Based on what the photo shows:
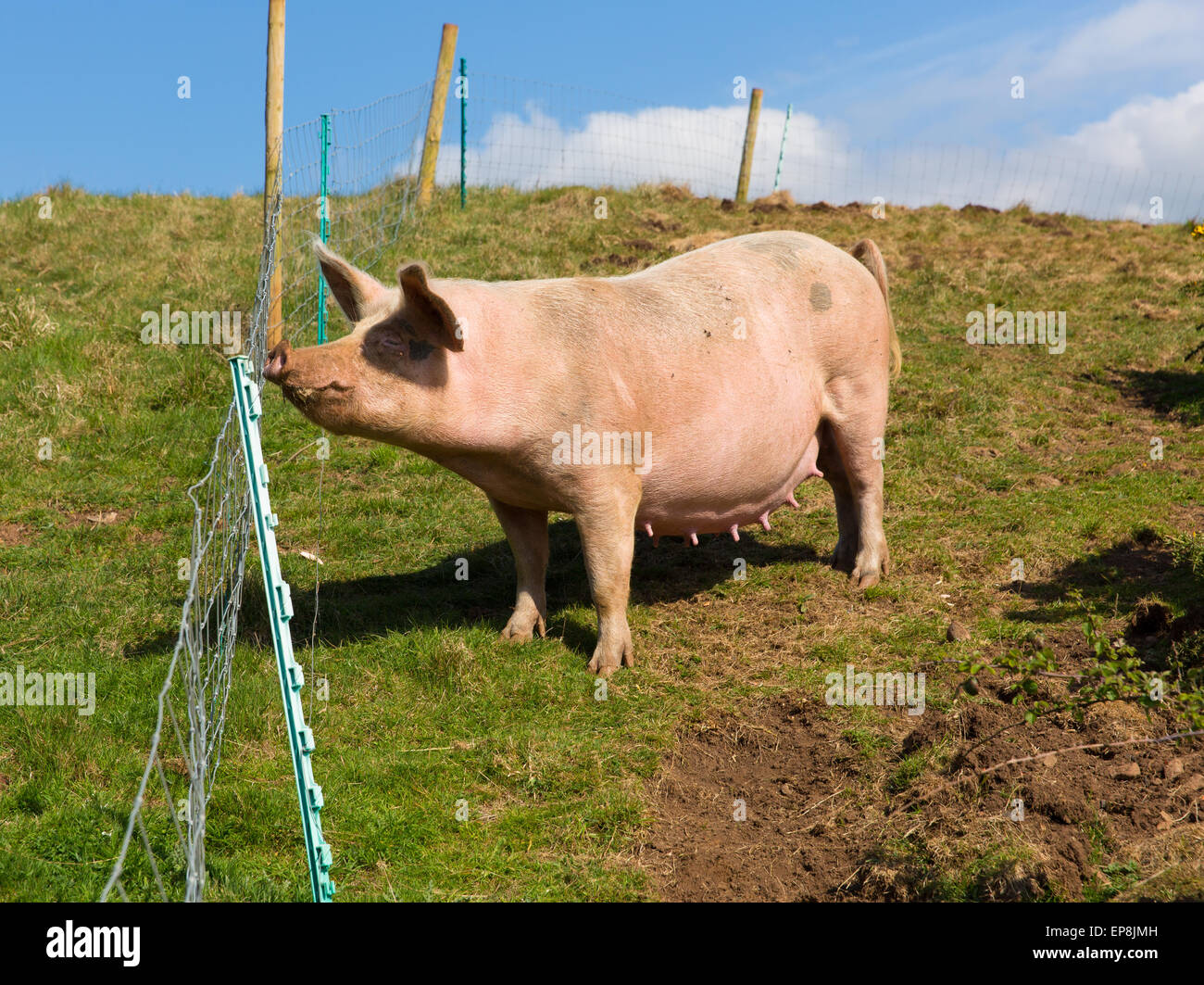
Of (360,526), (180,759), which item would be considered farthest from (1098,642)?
(360,526)

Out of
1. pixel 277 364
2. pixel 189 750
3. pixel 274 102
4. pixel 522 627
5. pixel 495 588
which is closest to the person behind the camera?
pixel 189 750

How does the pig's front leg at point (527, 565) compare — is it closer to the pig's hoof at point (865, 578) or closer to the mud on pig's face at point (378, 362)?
the mud on pig's face at point (378, 362)

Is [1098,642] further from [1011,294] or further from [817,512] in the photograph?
[1011,294]

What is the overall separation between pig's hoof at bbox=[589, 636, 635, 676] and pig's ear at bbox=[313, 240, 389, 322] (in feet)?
6.49

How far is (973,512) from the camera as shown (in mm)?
7262

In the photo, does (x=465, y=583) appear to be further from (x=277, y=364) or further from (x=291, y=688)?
(x=291, y=688)

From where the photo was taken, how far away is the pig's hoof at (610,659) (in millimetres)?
5263

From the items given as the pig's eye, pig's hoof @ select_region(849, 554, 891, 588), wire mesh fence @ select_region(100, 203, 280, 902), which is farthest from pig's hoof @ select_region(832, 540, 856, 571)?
wire mesh fence @ select_region(100, 203, 280, 902)

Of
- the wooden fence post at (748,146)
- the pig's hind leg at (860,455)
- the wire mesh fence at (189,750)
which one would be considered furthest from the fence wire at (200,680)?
the wooden fence post at (748,146)

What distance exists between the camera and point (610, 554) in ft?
16.9

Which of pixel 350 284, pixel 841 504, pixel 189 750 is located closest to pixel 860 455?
pixel 841 504

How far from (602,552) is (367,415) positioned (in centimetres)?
133

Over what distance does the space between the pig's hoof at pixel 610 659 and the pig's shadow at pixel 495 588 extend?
0.72 ft

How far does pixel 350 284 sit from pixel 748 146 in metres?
13.8
